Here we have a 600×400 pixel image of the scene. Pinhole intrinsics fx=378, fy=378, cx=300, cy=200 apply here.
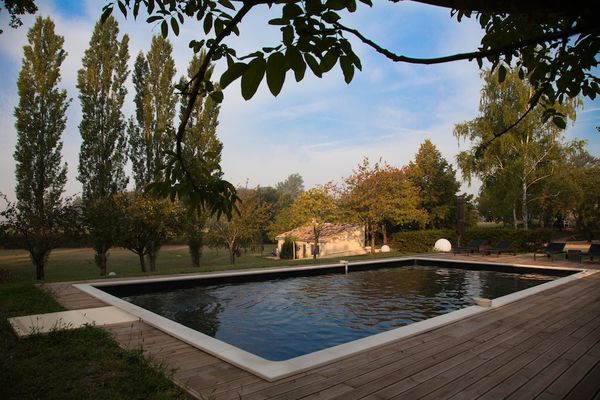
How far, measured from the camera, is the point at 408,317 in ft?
29.6

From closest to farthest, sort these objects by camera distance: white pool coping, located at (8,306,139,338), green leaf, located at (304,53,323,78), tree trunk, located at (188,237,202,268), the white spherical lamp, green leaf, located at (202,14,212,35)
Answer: green leaf, located at (304,53,323,78)
green leaf, located at (202,14,212,35)
white pool coping, located at (8,306,139,338)
the white spherical lamp
tree trunk, located at (188,237,202,268)

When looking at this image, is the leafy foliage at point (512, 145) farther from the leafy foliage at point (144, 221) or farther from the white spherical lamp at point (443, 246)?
the leafy foliage at point (144, 221)

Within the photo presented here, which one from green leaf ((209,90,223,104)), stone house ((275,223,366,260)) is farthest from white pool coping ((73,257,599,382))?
stone house ((275,223,366,260))

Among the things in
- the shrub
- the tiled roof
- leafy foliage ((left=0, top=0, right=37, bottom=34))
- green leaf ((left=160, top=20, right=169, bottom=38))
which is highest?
leafy foliage ((left=0, top=0, right=37, bottom=34))

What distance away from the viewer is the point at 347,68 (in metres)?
1.22

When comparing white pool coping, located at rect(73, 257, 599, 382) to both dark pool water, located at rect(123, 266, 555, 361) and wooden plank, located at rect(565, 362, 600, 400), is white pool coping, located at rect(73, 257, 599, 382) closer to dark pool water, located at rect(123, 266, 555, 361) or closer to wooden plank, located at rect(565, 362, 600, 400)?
dark pool water, located at rect(123, 266, 555, 361)

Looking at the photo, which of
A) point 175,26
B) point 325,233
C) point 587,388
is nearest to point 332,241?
point 325,233

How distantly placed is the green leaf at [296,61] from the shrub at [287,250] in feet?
122

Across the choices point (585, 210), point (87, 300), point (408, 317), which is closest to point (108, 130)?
point (87, 300)

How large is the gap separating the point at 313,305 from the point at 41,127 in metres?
18.4

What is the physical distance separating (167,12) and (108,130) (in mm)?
23430

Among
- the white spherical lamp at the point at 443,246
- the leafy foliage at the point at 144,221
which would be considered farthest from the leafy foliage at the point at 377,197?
the leafy foliage at the point at 144,221

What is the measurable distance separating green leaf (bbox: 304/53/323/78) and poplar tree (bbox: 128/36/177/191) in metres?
24.5

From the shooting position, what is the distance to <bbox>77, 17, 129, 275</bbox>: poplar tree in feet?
72.1
